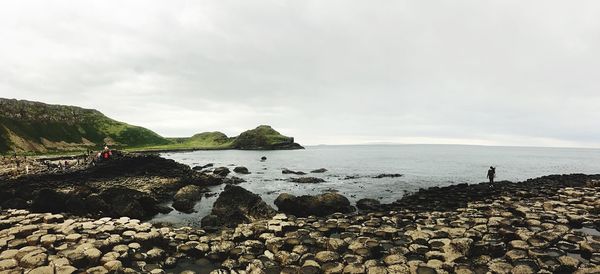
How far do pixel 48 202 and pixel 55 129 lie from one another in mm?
151680

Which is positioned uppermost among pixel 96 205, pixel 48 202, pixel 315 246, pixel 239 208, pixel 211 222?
pixel 48 202

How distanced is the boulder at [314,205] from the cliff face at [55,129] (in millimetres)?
117303

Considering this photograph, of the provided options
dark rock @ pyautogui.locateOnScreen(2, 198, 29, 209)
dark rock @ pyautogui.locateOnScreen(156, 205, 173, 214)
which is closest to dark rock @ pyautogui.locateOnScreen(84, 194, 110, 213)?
dark rock @ pyautogui.locateOnScreen(156, 205, 173, 214)

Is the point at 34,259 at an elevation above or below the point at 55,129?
below

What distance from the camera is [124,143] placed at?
178875 mm

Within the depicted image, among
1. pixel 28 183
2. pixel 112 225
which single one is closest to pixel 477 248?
pixel 112 225

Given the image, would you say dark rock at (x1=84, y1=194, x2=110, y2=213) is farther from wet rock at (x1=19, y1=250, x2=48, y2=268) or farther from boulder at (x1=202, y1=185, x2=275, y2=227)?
wet rock at (x1=19, y1=250, x2=48, y2=268)

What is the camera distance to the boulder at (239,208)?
A: 81.3ft

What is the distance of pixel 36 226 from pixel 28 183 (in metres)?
27.1

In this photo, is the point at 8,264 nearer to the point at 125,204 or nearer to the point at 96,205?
the point at 96,205

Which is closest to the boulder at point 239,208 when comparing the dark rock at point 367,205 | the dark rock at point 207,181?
the dark rock at point 367,205

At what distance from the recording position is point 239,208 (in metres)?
26.6

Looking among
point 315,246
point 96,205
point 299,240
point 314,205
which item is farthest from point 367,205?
point 96,205

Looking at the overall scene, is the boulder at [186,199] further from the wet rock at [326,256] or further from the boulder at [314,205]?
the wet rock at [326,256]
